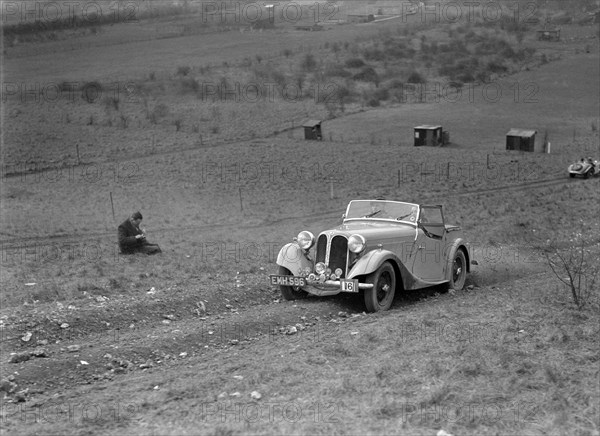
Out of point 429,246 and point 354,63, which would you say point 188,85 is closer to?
point 354,63

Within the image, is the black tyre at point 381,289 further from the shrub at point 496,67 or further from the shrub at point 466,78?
the shrub at point 496,67

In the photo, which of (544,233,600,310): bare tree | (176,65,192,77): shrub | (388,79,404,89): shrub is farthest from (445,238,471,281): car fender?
(388,79,404,89): shrub

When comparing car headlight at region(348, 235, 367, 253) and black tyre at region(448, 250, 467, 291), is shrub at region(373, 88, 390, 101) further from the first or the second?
car headlight at region(348, 235, 367, 253)

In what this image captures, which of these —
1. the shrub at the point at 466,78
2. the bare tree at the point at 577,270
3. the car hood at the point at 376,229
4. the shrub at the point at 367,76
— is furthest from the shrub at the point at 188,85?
the car hood at the point at 376,229

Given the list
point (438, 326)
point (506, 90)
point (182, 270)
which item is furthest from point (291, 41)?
point (438, 326)

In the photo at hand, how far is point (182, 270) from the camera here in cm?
1698

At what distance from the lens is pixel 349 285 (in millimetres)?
12688

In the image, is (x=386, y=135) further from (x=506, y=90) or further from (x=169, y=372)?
(x=169, y=372)

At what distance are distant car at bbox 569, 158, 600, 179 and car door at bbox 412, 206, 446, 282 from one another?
17391 millimetres

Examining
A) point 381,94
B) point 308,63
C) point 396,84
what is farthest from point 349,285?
point 308,63

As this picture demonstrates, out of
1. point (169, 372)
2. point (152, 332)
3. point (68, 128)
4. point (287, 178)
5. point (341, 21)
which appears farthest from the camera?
point (341, 21)

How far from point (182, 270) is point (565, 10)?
66495mm

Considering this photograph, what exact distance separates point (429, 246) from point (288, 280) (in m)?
3.06

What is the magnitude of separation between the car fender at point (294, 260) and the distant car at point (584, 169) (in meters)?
20.3
